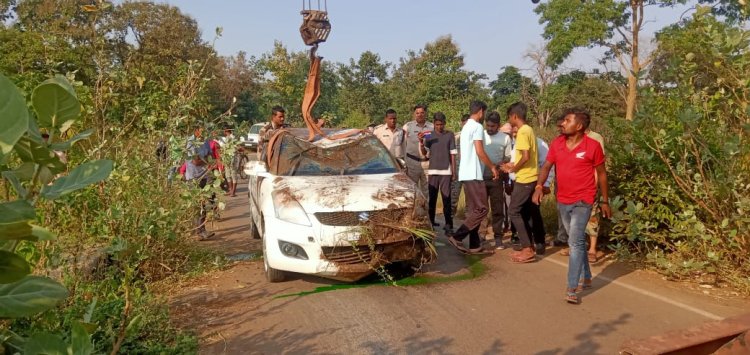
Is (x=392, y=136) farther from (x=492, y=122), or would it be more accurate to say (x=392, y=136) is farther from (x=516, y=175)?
(x=516, y=175)

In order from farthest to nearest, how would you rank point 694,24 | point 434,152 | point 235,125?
point 434,152
point 235,125
point 694,24

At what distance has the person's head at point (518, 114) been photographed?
735 centimetres

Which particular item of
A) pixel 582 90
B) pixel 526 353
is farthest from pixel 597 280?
pixel 582 90

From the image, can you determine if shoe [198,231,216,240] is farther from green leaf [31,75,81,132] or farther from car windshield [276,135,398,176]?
green leaf [31,75,81,132]

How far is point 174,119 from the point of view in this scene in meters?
6.53

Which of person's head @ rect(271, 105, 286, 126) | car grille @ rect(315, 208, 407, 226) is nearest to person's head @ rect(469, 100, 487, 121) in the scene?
car grille @ rect(315, 208, 407, 226)

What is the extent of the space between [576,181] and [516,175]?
5.64 ft

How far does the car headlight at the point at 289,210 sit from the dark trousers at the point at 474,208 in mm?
2499

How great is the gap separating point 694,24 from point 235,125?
5.28 metres

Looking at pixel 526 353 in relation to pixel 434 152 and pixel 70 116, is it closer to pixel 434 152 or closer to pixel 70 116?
pixel 70 116

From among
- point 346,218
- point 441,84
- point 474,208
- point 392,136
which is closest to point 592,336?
point 346,218

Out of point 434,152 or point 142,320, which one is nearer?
point 142,320

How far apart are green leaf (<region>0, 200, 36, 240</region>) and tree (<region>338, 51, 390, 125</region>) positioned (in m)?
48.2

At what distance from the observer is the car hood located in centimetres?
575
